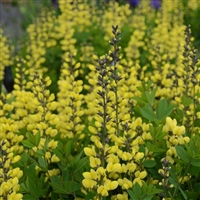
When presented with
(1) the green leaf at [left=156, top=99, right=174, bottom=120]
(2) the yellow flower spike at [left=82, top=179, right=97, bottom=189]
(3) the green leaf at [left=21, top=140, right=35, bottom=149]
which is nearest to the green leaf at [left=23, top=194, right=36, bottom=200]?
(3) the green leaf at [left=21, top=140, right=35, bottom=149]

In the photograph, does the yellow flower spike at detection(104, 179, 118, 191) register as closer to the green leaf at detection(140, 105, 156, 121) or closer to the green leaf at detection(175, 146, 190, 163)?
the green leaf at detection(175, 146, 190, 163)

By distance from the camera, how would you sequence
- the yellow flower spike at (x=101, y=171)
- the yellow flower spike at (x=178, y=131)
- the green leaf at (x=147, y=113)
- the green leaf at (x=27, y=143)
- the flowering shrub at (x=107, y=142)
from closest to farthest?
the yellow flower spike at (x=101, y=171), the flowering shrub at (x=107, y=142), the yellow flower spike at (x=178, y=131), the green leaf at (x=27, y=143), the green leaf at (x=147, y=113)

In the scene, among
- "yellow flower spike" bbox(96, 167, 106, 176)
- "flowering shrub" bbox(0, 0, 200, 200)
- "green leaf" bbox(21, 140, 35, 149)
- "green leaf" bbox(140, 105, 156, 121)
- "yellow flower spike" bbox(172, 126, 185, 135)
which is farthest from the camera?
"green leaf" bbox(140, 105, 156, 121)

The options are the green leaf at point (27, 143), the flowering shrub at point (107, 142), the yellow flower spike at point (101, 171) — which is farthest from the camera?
the green leaf at point (27, 143)

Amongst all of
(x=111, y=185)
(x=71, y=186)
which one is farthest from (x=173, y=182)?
(x=71, y=186)

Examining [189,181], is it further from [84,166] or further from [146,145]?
[84,166]

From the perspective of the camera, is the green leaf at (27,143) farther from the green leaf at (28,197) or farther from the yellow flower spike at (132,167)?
the yellow flower spike at (132,167)

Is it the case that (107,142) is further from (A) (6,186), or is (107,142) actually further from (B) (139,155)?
(A) (6,186)

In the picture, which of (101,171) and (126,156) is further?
(126,156)

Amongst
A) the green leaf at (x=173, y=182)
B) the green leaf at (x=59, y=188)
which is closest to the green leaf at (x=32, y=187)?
the green leaf at (x=59, y=188)

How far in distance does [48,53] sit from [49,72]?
0.86 feet

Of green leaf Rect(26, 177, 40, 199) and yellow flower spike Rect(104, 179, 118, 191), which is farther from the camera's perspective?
green leaf Rect(26, 177, 40, 199)

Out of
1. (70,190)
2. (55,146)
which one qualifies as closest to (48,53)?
(55,146)

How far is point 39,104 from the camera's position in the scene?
2.46 metres
